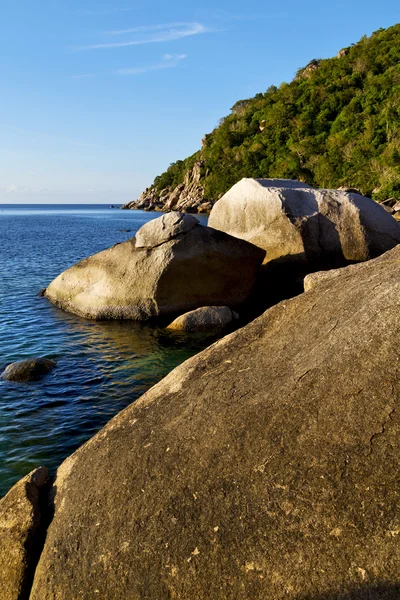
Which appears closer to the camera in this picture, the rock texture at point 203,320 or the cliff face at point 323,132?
the rock texture at point 203,320

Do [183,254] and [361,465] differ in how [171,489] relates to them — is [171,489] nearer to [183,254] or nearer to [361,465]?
[361,465]

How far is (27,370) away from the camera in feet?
42.0

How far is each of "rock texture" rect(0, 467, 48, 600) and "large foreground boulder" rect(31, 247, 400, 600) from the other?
165 millimetres

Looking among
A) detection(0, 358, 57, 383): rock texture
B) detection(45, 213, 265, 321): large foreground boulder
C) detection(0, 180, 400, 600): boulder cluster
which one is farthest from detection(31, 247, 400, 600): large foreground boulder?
detection(45, 213, 265, 321): large foreground boulder

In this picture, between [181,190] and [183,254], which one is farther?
[181,190]

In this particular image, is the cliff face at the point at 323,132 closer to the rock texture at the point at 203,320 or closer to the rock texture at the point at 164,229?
the rock texture at the point at 164,229

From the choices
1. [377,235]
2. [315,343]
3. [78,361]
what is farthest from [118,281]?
[315,343]

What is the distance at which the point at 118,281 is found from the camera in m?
17.5

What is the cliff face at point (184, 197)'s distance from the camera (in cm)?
9800

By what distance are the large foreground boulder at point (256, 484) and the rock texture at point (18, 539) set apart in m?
0.16

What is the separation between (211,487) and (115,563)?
1.12 metres

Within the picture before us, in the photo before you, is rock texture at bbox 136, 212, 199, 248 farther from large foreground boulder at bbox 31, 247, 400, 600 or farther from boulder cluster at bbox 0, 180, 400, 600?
large foreground boulder at bbox 31, 247, 400, 600

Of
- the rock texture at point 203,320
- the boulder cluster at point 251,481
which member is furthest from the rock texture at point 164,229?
the boulder cluster at point 251,481

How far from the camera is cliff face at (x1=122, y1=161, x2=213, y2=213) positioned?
98.0m
